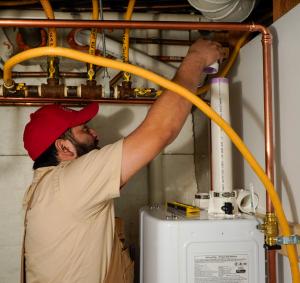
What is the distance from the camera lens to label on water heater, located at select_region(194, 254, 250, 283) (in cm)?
96

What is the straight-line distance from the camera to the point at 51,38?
128cm

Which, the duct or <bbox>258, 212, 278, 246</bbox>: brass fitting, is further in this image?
the duct

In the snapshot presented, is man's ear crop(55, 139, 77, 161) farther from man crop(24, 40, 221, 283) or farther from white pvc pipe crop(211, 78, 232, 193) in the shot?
white pvc pipe crop(211, 78, 232, 193)

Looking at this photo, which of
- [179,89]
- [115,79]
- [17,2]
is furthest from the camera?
[115,79]

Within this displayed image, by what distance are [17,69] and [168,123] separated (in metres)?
0.96

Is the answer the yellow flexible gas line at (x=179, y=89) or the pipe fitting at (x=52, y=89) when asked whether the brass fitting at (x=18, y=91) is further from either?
the yellow flexible gas line at (x=179, y=89)

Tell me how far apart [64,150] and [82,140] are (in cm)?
7

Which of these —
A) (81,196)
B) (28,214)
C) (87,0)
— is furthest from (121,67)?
(87,0)

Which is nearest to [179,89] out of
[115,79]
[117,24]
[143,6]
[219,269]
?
[117,24]

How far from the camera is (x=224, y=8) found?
123 centimetres

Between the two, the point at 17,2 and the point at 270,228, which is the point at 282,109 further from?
the point at 17,2

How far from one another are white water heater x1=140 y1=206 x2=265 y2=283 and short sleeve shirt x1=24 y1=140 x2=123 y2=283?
20cm

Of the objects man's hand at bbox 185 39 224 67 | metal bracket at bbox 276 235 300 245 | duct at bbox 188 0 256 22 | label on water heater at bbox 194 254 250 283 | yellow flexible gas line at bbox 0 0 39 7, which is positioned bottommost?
label on water heater at bbox 194 254 250 283

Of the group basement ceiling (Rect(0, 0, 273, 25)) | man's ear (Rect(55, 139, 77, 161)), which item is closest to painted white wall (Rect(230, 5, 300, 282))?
basement ceiling (Rect(0, 0, 273, 25))
